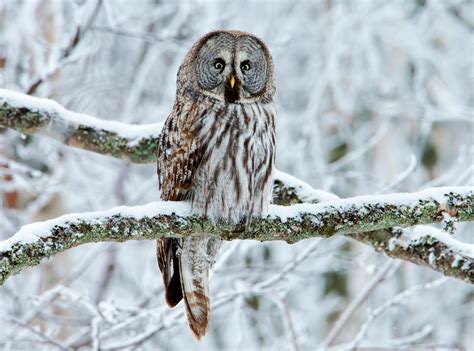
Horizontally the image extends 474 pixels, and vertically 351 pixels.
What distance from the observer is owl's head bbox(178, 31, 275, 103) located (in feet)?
13.3

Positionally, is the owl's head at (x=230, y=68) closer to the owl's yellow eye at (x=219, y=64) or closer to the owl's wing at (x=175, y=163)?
the owl's yellow eye at (x=219, y=64)

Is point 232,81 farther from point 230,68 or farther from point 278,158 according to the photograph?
point 278,158

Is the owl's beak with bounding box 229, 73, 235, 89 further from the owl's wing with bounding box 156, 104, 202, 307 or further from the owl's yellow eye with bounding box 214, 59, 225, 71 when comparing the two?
the owl's wing with bounding box 156, 104, 202, 307

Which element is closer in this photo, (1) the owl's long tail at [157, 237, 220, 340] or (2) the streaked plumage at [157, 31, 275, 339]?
(2) the streaked plumage at [157, 31, 275, 339]

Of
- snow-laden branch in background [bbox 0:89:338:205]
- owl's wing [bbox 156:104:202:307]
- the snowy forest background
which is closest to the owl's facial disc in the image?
owl's wing [bbox 156:104:202:307]

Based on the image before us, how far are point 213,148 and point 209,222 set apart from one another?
384mm

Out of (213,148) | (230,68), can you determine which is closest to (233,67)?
(230,68)

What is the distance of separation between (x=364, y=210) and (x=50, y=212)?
4384 millimetres

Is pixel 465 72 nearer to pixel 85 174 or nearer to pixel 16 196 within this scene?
pixel 85 174

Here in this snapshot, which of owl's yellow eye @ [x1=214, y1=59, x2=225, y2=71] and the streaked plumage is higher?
owl's yellow eye @ [x1=214, y1=59, x2=225, y2=71]

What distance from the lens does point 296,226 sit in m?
3.31

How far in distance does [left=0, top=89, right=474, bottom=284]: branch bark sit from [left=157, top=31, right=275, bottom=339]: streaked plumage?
194mm

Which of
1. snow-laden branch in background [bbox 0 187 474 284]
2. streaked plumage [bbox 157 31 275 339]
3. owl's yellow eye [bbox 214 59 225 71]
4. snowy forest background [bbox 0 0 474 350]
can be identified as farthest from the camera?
snowy forest background [bbox 0 0 474 350]

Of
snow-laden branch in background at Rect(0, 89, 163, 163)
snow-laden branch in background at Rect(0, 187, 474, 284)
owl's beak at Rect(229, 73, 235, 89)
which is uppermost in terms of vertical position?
owl's beak at Rect(229, 73, 235, 89)
